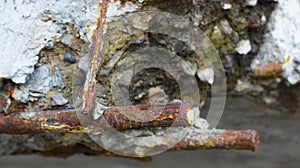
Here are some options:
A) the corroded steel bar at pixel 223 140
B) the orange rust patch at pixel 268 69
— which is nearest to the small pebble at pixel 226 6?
the orange rust patch at pixel 268 69

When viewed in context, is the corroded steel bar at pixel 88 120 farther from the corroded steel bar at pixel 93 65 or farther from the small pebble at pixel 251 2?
the small pebble at pixel 251 2

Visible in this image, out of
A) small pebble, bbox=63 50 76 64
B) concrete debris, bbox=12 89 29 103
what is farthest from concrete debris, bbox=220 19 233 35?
concrete debris, bbox=12 89 29 103

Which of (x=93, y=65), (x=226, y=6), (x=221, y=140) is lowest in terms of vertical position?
(x=221, y=140)

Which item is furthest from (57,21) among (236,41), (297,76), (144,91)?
(297,76)

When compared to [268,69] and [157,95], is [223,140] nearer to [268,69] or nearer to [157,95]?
[157,95]

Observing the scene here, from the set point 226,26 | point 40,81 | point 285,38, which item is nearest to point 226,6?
point 226,26

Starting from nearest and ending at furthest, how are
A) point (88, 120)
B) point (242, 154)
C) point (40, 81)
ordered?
1. point (88, 120)
2. point (40, 81)
3. point (242, 154)
